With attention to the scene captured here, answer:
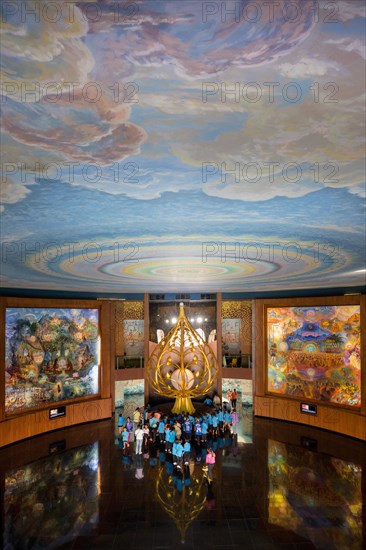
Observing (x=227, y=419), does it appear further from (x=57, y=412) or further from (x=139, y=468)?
(x=57, y=412)

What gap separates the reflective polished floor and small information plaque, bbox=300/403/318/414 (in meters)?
1.74

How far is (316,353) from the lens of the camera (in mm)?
13484

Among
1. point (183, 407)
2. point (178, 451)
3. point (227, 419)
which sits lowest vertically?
point (183, 407)

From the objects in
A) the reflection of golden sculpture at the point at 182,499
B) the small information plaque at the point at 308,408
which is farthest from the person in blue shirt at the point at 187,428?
the small information plaque at the point at 308,408

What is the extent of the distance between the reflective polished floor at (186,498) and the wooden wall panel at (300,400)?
812 millimetres

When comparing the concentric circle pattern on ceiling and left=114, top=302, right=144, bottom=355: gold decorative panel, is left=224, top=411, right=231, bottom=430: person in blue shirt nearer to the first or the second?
the concentric circle pattern on ceiling

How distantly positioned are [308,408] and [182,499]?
23.7 ft

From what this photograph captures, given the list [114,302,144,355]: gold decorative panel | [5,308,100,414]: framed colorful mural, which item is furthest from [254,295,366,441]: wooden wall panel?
[114,302,144,355]: gold decorative panel

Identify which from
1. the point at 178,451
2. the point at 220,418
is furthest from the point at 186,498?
the point at 220,418

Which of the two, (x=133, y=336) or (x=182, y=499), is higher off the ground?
(x=133, y=336)

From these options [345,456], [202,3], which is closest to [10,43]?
[202,3]

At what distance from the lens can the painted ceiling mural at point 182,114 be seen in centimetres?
147

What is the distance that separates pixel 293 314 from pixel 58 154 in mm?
13013

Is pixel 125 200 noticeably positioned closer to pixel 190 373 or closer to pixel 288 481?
pixel 288 481
